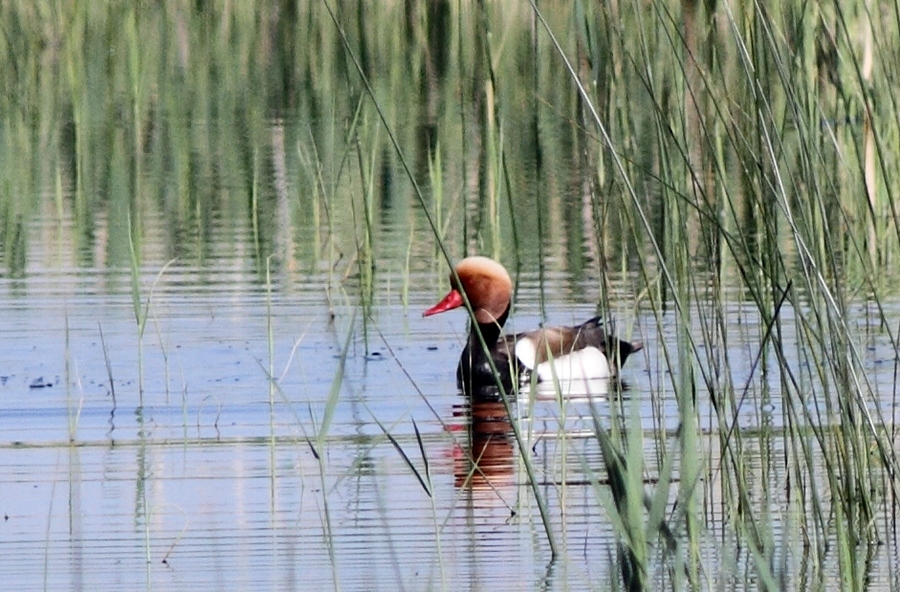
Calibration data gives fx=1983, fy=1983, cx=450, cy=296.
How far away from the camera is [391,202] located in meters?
9.52

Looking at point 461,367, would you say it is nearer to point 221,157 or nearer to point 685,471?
point 685,471

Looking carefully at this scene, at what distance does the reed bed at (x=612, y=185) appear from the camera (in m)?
3.37

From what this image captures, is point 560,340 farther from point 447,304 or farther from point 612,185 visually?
point 612,185

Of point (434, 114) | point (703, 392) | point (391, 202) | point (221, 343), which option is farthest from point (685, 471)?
point (434, 114)

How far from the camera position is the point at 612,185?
3.76 meters

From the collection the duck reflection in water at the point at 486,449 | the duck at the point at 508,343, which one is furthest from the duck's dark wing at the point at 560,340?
the duck reflection in water at the point at 486,449

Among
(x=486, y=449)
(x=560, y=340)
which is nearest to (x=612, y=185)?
(x=486, y=449)

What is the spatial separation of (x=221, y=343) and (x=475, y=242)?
2004mm

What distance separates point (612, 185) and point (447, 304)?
329 cm

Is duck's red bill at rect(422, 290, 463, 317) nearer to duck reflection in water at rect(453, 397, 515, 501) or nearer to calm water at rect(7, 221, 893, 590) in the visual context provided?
calm water at rect(7, 221, 893, 590)

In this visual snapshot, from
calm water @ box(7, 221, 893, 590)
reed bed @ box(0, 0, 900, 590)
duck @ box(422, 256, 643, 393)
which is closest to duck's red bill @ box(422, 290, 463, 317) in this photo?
duck @ box(422, 256, 643, 393)

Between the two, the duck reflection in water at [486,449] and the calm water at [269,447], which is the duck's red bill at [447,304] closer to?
the calm water at [269,447]

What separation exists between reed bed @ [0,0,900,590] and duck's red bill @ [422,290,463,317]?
0.74ft

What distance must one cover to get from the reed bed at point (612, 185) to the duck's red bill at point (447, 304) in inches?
8.8
